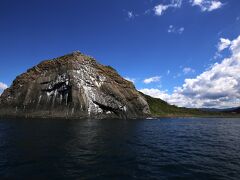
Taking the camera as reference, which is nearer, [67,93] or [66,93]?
[67,93]

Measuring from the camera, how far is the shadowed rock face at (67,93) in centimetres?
10450

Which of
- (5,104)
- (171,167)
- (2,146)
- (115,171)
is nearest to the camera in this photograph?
(115,171)

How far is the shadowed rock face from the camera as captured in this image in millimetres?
104500

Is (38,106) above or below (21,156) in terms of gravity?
above

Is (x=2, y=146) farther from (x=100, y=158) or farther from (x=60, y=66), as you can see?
(x=60, y=66)

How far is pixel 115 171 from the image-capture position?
21781 mm

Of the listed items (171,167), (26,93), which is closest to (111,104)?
(26,93)

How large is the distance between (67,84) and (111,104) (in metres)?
23.2

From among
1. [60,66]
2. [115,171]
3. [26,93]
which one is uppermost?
[60,66]

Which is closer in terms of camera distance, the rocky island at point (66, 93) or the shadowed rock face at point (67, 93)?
the rocky island at point (66, 93)

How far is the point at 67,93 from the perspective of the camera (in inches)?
4242

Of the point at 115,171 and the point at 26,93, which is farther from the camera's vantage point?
the point at 26,93

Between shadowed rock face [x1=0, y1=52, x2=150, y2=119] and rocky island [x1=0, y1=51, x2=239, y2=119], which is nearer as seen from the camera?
rocky island [x1=0, y1=51, x2=239, y2=119]

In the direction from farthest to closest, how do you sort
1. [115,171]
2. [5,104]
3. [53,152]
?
1. [5,104]
2. [53,152]
3. [115,171]
